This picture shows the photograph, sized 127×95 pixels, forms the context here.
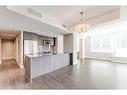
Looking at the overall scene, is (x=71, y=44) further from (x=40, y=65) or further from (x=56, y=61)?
(x=40, y=65)

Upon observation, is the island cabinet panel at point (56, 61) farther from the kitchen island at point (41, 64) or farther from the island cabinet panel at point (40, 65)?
the island cabinet panel at point (40, 65)

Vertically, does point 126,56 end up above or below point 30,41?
below

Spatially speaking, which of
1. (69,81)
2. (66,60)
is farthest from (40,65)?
(66,60)

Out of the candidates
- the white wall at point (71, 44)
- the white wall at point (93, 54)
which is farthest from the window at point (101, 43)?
the white wall at point (71, 44)

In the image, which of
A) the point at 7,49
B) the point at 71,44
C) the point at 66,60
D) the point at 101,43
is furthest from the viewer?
the point at 7,49

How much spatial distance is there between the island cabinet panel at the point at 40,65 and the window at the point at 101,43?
7133 millimetres

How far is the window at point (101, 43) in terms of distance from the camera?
1002cm

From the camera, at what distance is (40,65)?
468 centimetres

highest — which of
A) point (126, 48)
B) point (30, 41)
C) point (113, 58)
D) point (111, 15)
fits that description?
point (111, 15)

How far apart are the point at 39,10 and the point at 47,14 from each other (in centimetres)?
63

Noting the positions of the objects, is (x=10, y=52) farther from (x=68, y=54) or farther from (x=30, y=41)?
(x=68, y=54)

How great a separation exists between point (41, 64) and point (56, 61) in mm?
1336
